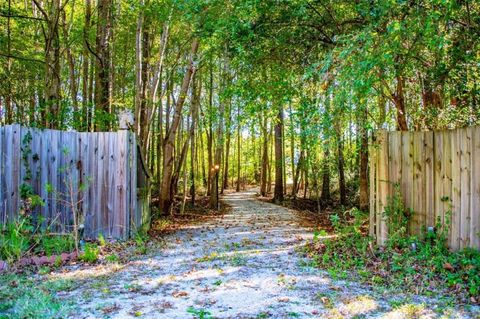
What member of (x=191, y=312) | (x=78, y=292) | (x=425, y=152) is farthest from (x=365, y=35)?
(x=78, y=292)

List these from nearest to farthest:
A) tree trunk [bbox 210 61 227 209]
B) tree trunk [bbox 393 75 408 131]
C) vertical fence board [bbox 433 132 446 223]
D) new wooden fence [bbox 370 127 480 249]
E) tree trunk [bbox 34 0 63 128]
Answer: new wooden fence [bbox 370 127 480 249] < vertical fence board [bbox 433 132 446 223] < tree trunk [bbox 393 75 408 131] < tree trunk [bbox 34 0 63 128] < tree trunk [bbox 210 61 227 209]

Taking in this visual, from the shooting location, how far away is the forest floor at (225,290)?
340 centimetres

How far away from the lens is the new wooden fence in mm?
4739

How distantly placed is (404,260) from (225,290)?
2.28m

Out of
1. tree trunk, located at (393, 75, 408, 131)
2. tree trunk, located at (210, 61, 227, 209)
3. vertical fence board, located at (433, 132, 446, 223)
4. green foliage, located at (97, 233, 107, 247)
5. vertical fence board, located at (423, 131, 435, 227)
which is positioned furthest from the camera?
tree trunk, located at (210, 61, 227, 209)

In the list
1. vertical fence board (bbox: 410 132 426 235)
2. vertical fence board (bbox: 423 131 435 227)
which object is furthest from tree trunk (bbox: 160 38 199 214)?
vertical fence board (bbox: 423 131 435 227)

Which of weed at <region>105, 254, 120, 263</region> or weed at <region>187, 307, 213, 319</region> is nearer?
weed at <region>187, 307, 213, 319</region>

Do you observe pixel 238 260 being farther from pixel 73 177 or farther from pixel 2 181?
pixel 2 181

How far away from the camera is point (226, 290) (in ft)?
13.3

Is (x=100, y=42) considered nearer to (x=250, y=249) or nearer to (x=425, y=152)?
(x=250, y=249)

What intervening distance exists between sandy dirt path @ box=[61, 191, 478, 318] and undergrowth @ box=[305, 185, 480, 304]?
0.33m

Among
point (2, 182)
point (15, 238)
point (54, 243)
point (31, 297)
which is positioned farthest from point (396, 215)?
point (2, 182)

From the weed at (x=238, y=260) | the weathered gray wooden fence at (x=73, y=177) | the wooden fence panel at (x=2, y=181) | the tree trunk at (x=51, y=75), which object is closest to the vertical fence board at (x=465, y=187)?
the weed at (x=238, y=260)

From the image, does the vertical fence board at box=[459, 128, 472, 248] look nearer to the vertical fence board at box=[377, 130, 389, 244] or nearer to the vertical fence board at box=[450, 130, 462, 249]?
the vertical fence board at box=[450, 130, 462, 249]
